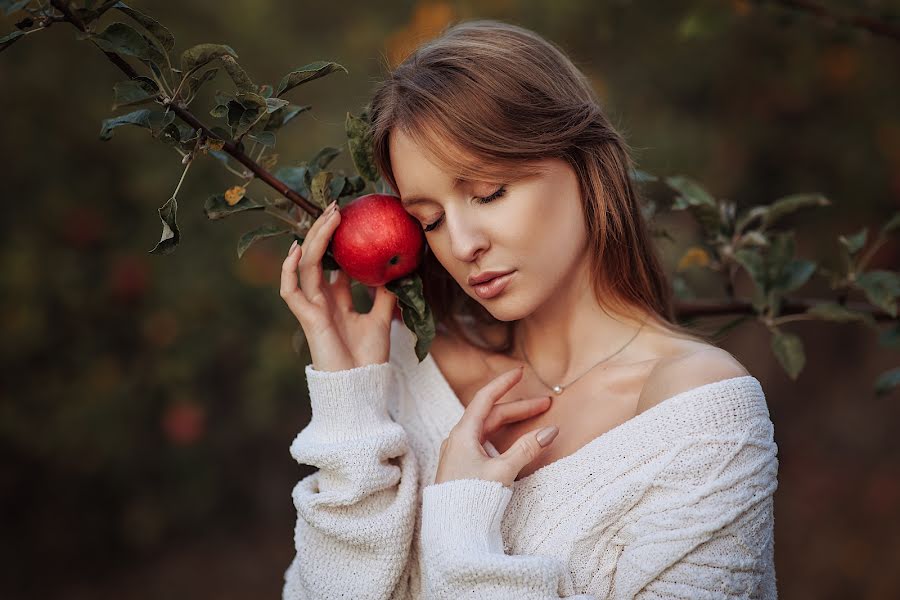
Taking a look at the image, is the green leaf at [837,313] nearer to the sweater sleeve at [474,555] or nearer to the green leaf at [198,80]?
the sweater sleeve at [474,555]

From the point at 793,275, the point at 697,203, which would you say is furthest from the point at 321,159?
the point at 793,275

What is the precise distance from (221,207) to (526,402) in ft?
2.22

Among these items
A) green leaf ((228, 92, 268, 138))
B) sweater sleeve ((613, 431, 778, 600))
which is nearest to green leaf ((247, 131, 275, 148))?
green leaf ((228, 92, 268, 138))

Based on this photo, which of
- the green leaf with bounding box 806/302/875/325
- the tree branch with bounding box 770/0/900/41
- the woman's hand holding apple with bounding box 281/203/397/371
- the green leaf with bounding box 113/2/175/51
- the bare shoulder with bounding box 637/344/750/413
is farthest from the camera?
the tree branch with bounding box 770/0/900/41

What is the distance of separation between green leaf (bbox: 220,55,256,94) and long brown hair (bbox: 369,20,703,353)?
27cm

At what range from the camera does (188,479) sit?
4.13 meters

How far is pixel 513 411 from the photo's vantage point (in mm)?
1647

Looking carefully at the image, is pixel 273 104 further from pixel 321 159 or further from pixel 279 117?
pixel 321 159

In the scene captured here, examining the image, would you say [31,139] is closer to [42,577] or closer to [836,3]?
[42,577]

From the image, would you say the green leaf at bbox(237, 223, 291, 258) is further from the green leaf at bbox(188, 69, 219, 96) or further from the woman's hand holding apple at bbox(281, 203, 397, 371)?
the green leaf at bbox(188, 69, 219, 96)

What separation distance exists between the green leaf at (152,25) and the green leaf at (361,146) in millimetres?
385

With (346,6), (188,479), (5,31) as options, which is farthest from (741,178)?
(5,31)

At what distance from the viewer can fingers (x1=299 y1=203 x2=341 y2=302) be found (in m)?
1.54

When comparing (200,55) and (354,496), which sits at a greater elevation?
(200,55)
